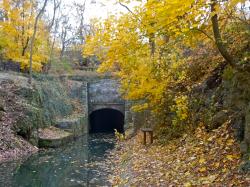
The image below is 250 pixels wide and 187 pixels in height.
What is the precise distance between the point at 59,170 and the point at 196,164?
746 centimetres

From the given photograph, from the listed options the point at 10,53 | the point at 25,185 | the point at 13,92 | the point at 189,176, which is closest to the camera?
the point at 189,176

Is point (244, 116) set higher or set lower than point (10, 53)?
lower

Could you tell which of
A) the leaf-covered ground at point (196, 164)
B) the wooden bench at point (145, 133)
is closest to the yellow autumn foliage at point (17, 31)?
the wooden bench at point (145, 133)

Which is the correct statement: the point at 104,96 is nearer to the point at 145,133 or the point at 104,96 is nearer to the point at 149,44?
the point at 145,133

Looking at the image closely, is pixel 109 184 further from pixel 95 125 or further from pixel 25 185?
pixel 95 125

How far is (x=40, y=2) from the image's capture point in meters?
24.6

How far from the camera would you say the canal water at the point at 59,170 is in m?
11.3

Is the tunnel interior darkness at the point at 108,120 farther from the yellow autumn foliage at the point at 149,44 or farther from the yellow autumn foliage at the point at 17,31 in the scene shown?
the yellow autumn foliage at the point at 149,44

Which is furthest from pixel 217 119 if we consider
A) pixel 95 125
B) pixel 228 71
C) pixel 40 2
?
pixel 95 125

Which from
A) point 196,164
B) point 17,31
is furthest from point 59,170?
point 17,31

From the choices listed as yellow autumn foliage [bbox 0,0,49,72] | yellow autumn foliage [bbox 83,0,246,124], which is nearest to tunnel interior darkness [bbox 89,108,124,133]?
yellow autumn foliage [bbox 0,0,49,72]

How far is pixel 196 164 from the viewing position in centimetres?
736

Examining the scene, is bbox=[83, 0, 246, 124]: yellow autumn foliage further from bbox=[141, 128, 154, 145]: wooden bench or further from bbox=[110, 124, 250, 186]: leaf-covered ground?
bbox=[110, 124, 250, 186]: leaf-covered ground

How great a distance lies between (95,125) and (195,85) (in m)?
23.6
